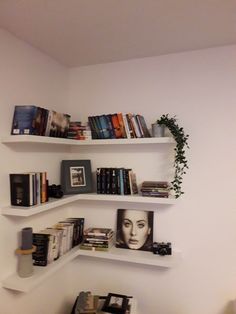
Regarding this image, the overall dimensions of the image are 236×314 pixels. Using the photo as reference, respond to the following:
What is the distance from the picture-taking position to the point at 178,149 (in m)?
1.80

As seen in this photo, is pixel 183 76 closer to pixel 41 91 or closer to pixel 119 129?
pixel 119 129

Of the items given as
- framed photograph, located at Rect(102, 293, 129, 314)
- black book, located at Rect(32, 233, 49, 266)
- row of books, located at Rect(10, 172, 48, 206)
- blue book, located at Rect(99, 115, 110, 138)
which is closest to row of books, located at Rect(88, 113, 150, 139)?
blue book, located at Rect(99, 115, 110, 138)

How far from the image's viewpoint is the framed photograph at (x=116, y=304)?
5.85 ft

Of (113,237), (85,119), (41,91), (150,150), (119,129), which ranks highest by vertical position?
(41,91)

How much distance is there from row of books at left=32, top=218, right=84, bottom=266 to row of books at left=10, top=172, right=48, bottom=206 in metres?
0.30

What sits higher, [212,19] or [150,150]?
[212,19]

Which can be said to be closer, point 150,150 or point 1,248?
point 1,248

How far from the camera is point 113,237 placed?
82.9 inches

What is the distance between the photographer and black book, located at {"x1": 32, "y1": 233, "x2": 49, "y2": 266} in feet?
5.50

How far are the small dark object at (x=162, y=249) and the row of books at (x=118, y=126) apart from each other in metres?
0.87

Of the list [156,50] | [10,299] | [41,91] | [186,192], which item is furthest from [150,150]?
[10,299]

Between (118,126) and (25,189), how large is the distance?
84 cm

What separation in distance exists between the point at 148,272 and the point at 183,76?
162 cm

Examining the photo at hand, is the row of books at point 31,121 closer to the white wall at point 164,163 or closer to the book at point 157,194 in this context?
the white wall at point 164,163
